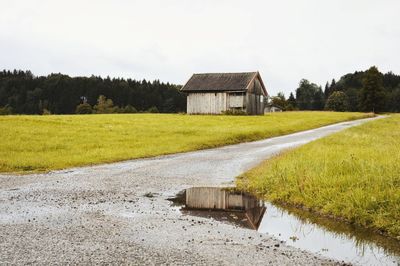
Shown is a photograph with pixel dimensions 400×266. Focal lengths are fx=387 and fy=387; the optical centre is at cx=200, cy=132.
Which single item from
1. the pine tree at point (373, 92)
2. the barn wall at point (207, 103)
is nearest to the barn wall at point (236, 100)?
the barn wall at point (207, 103)

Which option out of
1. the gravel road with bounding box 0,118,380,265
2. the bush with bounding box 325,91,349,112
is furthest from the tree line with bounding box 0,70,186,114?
the gravel road with bounding box 0,118,380,265

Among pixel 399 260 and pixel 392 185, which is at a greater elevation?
pixel 392 185

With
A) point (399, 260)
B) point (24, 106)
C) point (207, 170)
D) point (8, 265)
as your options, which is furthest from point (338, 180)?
point (24, 106)

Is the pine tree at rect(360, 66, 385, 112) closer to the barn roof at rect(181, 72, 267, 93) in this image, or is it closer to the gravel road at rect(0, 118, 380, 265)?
the barn roof at rect(181, 72, 267, 93)

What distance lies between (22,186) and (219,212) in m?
6.34

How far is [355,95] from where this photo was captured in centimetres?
12081

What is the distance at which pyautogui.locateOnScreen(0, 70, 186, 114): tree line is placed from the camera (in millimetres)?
121062

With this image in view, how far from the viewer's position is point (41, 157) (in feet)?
56.7

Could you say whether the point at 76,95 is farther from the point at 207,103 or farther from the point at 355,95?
the point at 355,95

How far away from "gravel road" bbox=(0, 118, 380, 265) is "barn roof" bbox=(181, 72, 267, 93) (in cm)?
4267

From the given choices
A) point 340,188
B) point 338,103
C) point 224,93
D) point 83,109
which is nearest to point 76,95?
point 83,109

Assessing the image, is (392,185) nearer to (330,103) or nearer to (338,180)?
(338,180)

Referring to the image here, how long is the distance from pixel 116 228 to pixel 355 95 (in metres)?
125

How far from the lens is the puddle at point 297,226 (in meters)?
6.29
